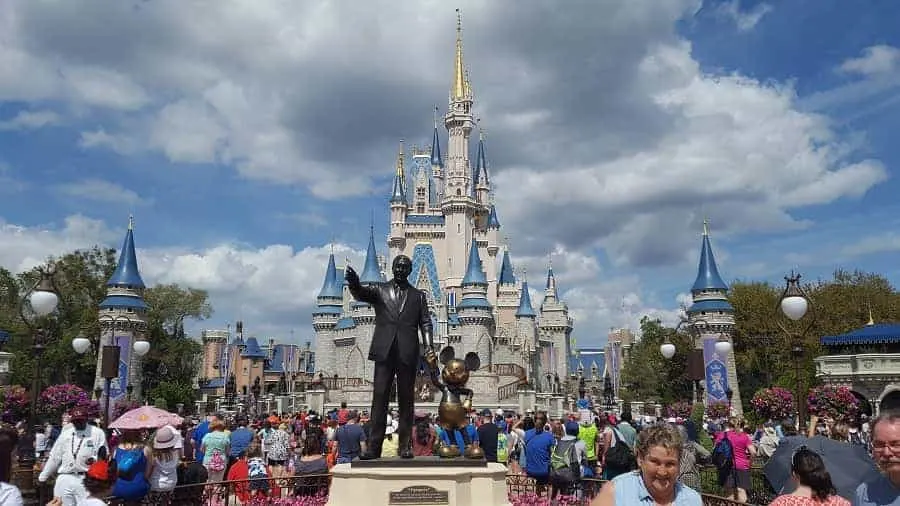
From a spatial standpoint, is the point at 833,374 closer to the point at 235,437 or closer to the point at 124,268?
the point at 235,437

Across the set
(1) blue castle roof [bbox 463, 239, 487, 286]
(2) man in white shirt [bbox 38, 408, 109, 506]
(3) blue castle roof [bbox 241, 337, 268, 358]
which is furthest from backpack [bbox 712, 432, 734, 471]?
(3) blue castle roof [bbox 241, 337, 268, 358]

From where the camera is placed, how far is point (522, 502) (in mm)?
8883

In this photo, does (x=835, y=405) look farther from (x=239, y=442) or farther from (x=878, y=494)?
(x=878, y=494)

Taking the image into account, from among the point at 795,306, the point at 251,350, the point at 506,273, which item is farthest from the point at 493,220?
the point at 795,306

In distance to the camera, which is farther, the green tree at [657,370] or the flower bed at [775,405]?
the green tree at [657,370]

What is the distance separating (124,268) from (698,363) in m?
36.4

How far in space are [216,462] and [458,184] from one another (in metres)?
56.8

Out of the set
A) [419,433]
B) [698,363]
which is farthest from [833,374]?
[419,433]

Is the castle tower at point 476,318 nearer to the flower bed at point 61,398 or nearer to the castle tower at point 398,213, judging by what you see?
the castle tower at point 398,213

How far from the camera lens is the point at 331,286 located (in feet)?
202

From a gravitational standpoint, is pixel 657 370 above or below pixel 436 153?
below

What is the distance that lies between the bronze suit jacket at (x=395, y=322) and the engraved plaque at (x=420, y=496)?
144cm

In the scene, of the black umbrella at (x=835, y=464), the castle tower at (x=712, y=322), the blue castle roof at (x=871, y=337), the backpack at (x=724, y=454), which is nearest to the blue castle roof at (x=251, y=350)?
the castle tower at (x=712, y=322)

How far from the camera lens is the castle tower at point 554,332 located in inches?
2795
